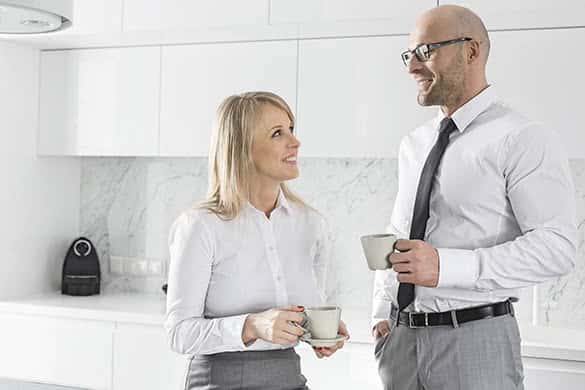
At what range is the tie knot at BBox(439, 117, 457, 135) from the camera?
2189 mm

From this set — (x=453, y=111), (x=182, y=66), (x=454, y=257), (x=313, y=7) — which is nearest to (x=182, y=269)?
(x=454, y=257)

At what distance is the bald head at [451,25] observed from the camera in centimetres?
212

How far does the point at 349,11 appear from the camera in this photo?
309cm

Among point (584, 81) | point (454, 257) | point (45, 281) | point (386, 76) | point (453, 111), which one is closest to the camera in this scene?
point (454, 257)

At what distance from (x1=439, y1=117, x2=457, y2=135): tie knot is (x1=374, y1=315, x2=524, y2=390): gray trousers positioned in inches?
19.7

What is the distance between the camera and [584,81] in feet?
9.81

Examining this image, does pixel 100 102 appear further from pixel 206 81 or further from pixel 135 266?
pixel 135 266

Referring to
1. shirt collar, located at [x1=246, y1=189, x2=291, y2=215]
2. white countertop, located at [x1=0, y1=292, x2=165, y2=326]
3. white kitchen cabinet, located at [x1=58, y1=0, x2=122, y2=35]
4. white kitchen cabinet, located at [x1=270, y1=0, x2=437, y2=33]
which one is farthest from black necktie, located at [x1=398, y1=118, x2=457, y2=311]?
white kitchen cabinet, located at [x1=58, y1=0, x2=122, y2=35]

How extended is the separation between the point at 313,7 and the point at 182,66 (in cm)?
70

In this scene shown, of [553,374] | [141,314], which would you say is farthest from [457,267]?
[141,314]

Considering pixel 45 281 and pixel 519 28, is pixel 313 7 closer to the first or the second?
pixel 519 28

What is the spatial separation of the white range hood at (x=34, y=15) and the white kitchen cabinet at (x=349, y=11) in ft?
4.32

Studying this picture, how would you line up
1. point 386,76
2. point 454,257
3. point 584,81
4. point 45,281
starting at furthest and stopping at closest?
point 45,281, point 386,76, point 584,81, point 454,257

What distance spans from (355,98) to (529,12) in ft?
2.46
